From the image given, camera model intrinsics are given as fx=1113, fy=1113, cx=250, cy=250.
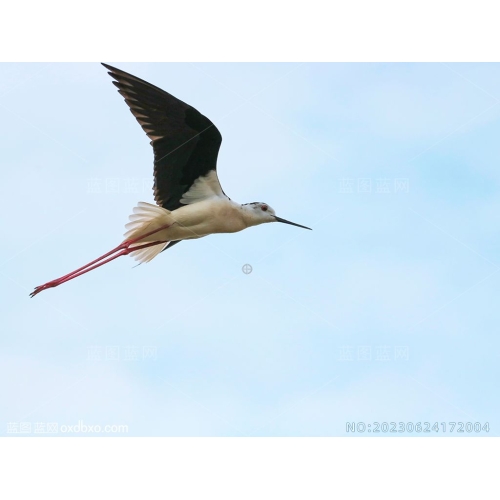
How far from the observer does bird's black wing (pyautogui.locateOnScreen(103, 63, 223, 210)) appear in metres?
11.4

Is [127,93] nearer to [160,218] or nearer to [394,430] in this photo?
[160,218]

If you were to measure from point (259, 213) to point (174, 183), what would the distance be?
102 cm

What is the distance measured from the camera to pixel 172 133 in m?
11.5

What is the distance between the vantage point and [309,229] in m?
12.6

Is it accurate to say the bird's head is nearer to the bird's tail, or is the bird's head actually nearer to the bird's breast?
the bird's breast

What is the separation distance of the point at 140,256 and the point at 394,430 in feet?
10.8

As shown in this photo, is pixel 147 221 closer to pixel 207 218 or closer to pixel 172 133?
pixel 207 218

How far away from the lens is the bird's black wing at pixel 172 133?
11.4 m

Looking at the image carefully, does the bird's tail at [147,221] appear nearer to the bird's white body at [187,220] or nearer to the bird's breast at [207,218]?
the bird's white body at [187,220]

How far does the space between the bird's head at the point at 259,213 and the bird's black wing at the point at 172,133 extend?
48cm

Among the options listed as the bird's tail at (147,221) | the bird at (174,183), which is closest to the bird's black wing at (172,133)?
the bird at (174,183)

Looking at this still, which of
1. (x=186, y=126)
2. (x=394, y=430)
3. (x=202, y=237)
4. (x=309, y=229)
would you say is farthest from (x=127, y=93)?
(x=394, y=430)

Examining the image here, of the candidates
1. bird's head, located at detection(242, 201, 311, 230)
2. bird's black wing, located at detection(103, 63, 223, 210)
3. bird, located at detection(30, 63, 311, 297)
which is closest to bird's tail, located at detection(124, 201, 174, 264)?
bird, located at detection(30, 63, 311, 297)

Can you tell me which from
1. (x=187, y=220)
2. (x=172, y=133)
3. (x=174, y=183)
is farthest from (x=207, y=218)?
(x=172, y=133)
